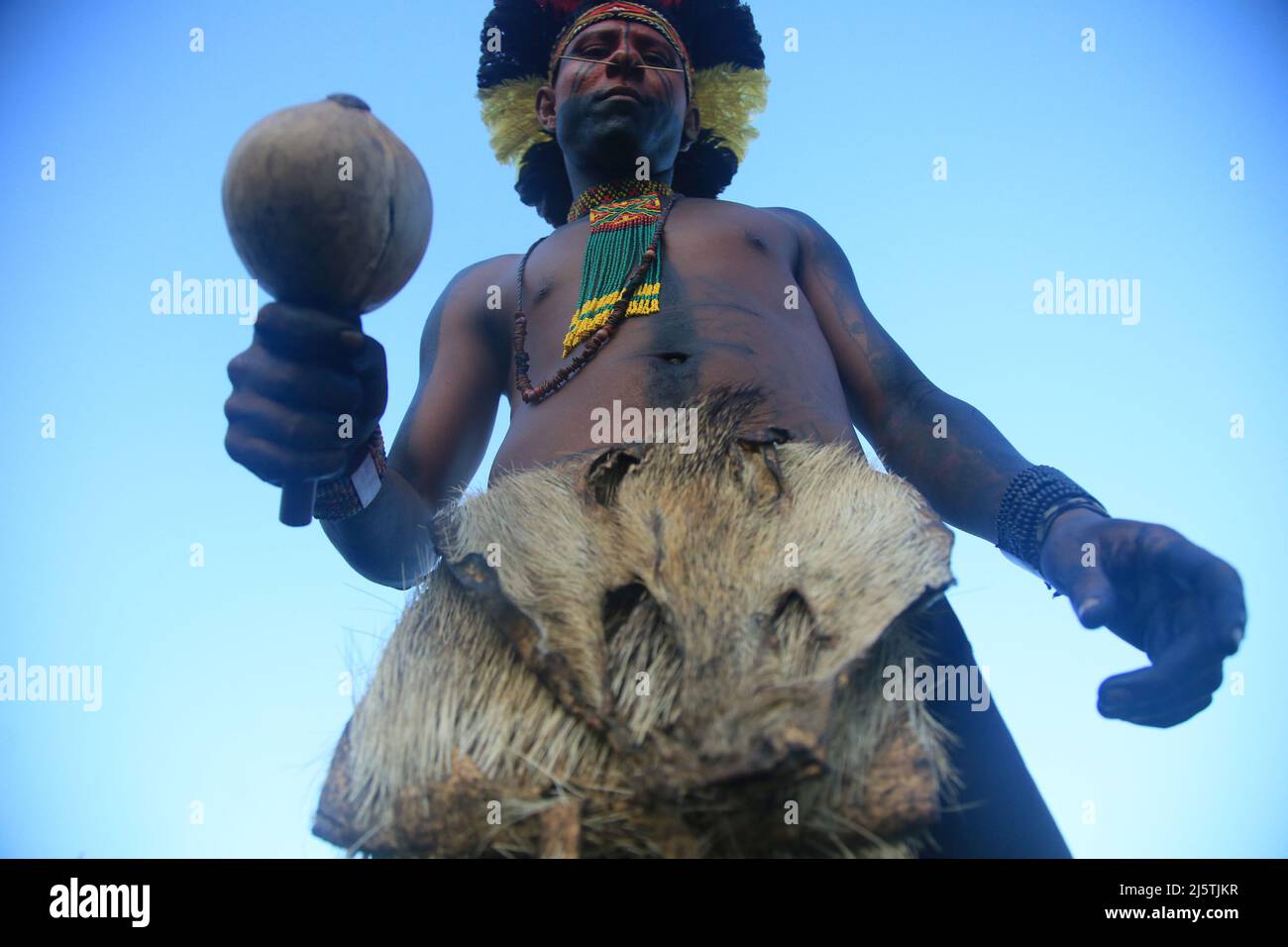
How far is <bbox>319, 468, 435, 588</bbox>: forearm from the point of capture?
8.36 ft

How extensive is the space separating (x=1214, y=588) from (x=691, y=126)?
2.60m

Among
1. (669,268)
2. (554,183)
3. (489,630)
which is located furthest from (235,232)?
(554,183)

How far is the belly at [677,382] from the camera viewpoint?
2.65 m

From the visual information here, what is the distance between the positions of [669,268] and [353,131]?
4.03 ft

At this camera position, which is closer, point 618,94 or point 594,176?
point 618,94

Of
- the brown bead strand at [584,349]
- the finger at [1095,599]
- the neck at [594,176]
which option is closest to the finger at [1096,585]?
the finger at [1095,599]

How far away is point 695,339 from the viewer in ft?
9.29

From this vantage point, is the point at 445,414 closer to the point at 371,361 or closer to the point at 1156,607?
the point at 371,361

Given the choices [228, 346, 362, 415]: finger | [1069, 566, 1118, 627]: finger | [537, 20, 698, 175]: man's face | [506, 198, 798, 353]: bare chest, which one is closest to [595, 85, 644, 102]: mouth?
[537, 20, 698, 175]: man's face

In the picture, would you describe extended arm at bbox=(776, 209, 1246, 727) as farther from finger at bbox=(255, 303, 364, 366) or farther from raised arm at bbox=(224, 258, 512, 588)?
finger at bbox=(255, 303, 364, 366)

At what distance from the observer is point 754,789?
Result: 152cm

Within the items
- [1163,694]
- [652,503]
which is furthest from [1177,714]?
[652,503]

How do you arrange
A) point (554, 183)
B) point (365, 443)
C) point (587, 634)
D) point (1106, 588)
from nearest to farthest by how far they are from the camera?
point (587, 634) < point (1106, 588) < point (365, 443) < point (554, 183)

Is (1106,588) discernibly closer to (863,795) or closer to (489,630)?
(863,795)
